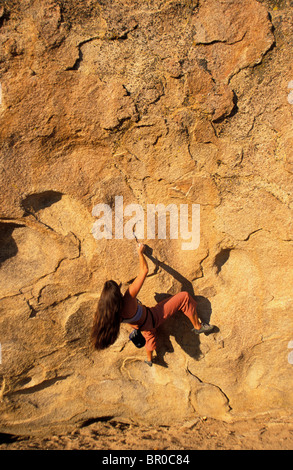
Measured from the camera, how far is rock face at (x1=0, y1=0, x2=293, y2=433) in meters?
1.96

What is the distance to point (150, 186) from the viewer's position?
2215mm

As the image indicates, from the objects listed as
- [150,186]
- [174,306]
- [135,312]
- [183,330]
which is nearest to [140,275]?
[135,312]

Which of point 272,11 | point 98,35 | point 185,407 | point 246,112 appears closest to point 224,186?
point 246,112

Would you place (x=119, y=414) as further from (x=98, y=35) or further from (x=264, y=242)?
(x=98, y=35)

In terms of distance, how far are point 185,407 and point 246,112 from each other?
2.24 metres

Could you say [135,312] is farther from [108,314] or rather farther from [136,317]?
[108,314]

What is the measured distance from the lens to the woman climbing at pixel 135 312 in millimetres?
2062

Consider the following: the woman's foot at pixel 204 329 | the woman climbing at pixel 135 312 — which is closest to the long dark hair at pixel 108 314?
the woman climbing at pixel 135 312

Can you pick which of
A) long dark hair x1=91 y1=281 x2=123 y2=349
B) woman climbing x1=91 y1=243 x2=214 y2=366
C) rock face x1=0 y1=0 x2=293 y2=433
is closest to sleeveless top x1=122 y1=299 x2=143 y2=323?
woman climbing x1=91 y1=243 x2=214 y2=366

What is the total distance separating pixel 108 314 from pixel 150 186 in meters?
0.87

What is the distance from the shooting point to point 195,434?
2.52 m

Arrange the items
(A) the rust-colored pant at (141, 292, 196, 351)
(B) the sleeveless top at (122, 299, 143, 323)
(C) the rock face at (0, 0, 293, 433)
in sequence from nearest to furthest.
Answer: (C) the rock face at (0, 0, 293, 433), (B) the sleeveless top at (122, 299, 143, 323), (A) the rust-colored pant at (141, 292, 196, 351)

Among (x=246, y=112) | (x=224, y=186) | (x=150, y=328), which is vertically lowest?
(x=150, y=328)

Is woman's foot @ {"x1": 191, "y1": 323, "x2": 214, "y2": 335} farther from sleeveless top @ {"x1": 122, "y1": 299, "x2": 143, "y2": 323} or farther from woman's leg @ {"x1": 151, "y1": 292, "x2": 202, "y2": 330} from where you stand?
sleeveless top @ {"x1": 122, "y1": 299, "x2": 143, "y2": 323}
